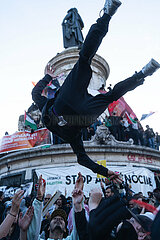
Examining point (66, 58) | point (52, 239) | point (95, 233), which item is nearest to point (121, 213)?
point (95, 233)

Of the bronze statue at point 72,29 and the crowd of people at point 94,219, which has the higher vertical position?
the bronze statue at point 72,29

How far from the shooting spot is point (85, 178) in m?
9.37

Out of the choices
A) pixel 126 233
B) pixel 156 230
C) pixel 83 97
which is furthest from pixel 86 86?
pixel 156 230

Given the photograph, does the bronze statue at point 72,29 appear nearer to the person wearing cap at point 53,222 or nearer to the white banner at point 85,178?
the white banner at point 85,178

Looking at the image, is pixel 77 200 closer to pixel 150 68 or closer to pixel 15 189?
pixel 150 68

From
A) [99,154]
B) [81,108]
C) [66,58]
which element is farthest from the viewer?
[66,58]

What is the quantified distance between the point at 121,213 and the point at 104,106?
1.90 meters

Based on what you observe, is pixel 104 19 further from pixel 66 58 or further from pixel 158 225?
pixel 66 58

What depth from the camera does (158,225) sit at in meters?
1.22

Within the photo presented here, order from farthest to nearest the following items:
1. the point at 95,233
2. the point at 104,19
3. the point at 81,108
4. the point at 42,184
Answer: the point at 42,184 → the point at 81,108 → the point at 104,19 → the point at 95,233

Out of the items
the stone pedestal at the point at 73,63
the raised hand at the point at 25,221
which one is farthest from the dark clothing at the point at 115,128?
the raised hand at the point at 25,221

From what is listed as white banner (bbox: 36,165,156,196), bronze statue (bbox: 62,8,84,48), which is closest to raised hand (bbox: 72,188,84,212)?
white banner (bbox: 36,165,156,196)

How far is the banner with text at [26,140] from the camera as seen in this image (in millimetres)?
11063

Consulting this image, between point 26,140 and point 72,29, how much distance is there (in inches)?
516
